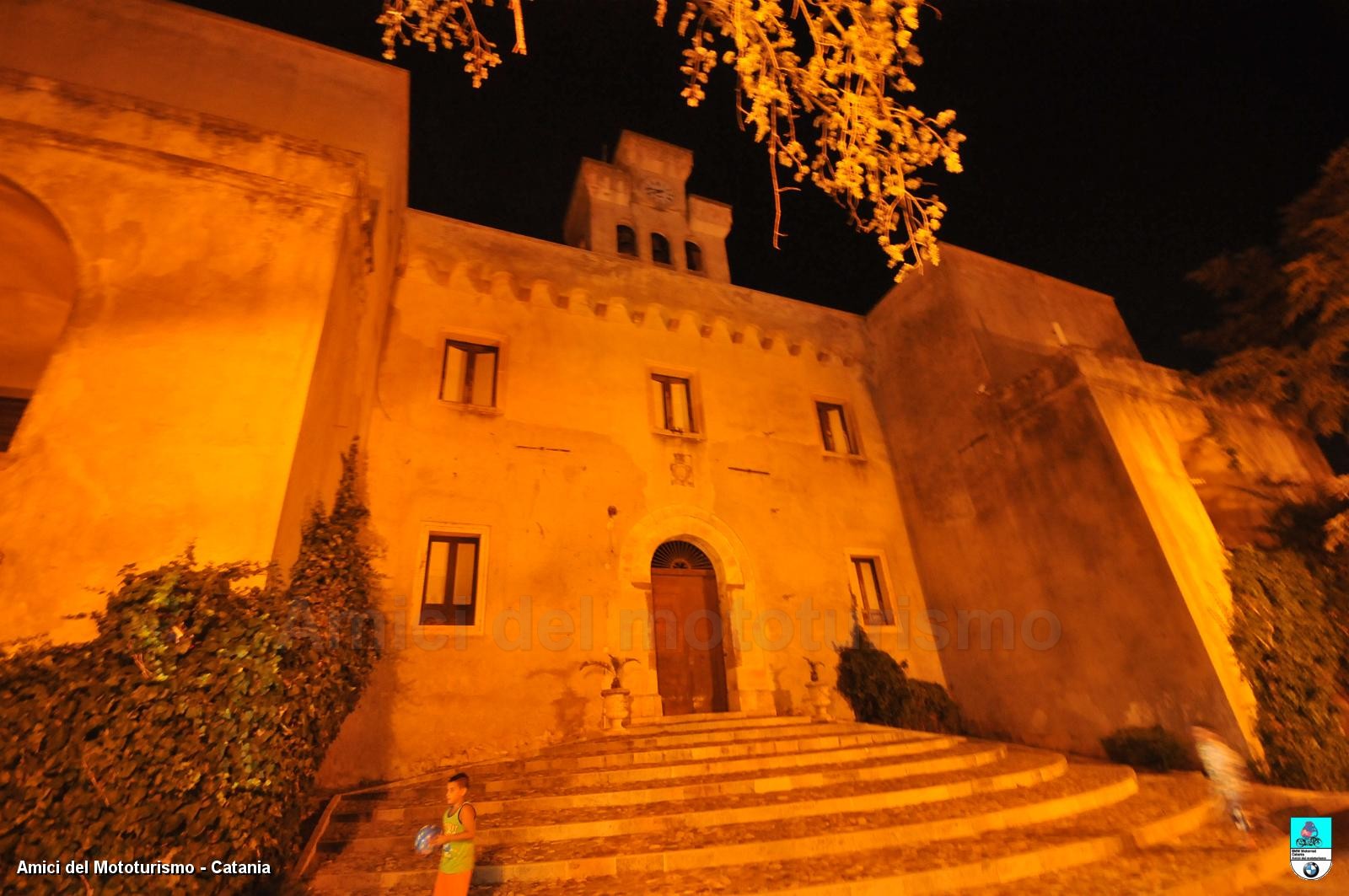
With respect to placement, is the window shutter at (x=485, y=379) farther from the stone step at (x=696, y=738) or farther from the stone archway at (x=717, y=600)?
the stone step at (x=696, y=738)

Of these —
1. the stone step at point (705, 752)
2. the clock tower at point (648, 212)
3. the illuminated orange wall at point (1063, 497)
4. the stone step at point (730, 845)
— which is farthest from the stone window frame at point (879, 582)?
the clock tower at point (648, 212)

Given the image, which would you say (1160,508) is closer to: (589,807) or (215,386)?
(589,807)

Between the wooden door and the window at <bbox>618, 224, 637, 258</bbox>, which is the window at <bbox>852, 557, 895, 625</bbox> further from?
the window at <bbox>618, 224, 637, 258</bbox>

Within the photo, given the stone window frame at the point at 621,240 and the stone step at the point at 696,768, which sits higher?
the stone window frame at the point at 621,240

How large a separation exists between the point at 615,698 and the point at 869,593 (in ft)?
18.3

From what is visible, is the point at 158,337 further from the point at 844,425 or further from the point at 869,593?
the point at 844,425

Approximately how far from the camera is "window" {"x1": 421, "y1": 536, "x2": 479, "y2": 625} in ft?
26.5

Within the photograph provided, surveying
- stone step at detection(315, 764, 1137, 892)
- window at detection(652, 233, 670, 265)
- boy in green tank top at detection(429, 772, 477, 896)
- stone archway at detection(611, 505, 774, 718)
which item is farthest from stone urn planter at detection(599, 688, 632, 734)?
window at detection(652, 233, 670, 265)

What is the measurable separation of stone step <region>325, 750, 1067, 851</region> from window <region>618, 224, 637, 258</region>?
42.2 ft

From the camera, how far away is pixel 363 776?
6.75 metres

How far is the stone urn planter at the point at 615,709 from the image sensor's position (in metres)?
7.95

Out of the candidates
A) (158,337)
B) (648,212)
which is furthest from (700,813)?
(648,212)

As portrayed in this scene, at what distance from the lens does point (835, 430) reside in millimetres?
12617

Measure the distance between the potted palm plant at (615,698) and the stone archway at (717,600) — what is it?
0.23 metres
